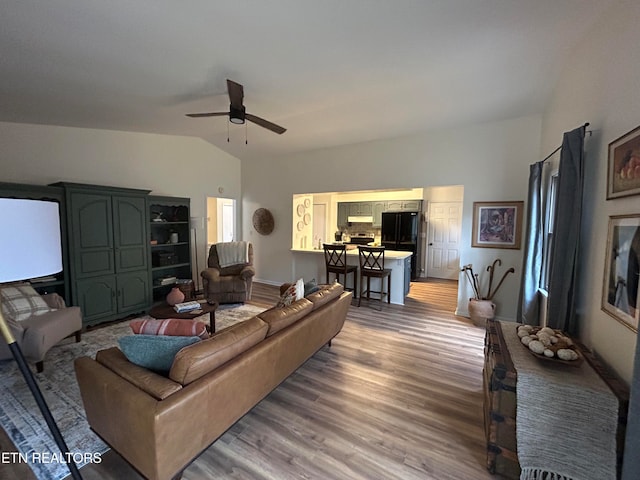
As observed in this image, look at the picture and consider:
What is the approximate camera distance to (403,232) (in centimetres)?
676

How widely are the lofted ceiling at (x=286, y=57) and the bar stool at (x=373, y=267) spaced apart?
2074 mm

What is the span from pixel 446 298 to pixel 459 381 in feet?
9.84

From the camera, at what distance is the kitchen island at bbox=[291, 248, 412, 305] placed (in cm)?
480

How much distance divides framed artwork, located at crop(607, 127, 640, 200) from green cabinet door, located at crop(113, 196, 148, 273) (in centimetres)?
524

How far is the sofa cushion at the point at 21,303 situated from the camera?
8.53 ft

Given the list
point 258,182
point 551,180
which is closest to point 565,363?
point 551,180

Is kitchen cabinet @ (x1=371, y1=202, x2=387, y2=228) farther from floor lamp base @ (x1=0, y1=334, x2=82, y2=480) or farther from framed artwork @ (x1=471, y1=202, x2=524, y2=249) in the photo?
floor lamp base @ (x1=0, y1=334, x2=82, y2=480)

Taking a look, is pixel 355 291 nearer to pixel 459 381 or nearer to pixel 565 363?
pixel 459 381

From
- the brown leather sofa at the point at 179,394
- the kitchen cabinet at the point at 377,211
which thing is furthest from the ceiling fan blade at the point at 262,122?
the kitchen cabinet at the point at 377,211

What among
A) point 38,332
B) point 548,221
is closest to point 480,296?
point 548,221

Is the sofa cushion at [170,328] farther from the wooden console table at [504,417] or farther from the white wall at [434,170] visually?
the white wall at [434,170]

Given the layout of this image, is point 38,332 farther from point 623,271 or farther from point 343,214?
point 343,214

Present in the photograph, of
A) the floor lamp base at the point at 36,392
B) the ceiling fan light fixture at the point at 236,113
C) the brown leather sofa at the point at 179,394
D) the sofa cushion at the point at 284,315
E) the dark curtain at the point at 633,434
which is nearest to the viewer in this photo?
the floor lamp base at the point at 36,392

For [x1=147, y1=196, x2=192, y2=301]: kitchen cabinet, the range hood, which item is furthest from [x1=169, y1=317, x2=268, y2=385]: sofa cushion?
the range hood
